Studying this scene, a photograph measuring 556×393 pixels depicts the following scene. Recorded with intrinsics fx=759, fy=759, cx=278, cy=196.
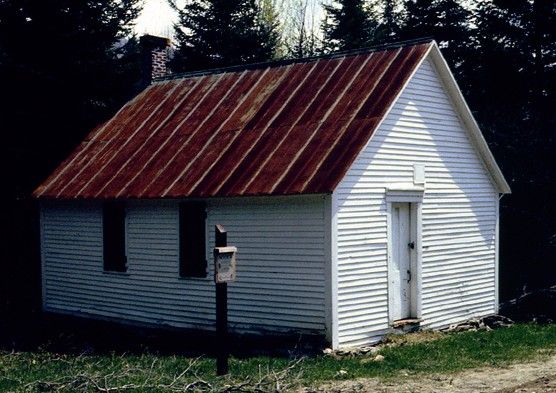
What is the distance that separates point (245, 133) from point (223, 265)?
18.0ft

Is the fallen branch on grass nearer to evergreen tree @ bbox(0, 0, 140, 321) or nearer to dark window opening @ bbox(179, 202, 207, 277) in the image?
dark window opening @ bbox(179, 202, 207, 277)

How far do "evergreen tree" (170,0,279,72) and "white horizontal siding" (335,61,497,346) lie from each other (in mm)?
14350

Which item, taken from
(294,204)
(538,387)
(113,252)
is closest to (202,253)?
(294,204)

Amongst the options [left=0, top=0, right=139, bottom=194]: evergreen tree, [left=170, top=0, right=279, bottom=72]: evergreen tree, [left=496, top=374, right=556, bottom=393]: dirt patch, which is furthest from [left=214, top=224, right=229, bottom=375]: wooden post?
[left=170, top=0, right=279, bottom=72]: evergreen tree

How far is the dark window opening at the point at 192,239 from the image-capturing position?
1542 cm

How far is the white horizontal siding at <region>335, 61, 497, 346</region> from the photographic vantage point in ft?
44.5

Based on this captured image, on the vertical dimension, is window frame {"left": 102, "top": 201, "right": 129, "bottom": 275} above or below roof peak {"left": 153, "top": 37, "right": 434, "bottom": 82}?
below

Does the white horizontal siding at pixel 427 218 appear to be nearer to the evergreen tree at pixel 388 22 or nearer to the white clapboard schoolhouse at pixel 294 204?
the white clapboard schoolhouse at pixel 294 204

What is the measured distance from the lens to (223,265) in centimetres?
1074

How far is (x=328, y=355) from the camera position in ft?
41.8

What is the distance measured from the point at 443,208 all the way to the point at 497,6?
10.9 meters

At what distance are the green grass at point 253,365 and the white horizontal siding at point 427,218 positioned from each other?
3.59 ft

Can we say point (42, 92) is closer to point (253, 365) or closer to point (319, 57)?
point (319, 57)

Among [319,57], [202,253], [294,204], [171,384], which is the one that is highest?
[319,57]
